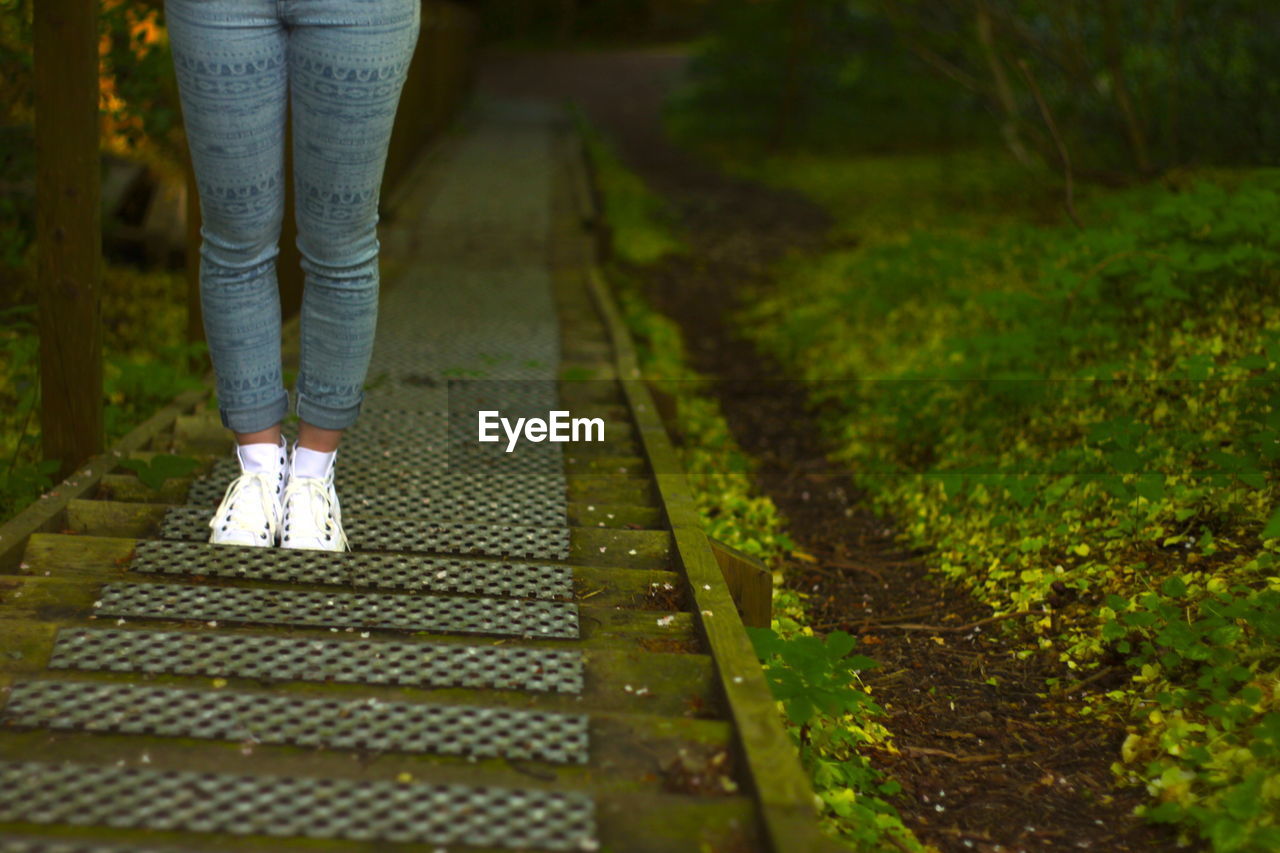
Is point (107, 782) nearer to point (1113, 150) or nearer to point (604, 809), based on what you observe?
point (604, 809)

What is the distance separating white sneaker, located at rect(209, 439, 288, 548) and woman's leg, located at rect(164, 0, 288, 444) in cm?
8

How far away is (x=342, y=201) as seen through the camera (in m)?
2.35

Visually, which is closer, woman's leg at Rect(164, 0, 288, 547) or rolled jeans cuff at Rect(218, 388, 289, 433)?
woman's leg at Rect(164, 0, 288, 547)

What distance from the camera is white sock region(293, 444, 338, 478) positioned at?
2480 millimetres

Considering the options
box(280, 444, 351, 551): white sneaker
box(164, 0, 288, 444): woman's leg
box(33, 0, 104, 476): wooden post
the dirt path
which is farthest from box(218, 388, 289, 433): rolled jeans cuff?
the dirt path

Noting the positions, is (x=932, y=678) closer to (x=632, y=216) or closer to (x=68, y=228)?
(x=68, y=228)

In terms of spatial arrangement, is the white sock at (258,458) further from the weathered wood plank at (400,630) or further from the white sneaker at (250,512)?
the weathered wood plank at (400,630)

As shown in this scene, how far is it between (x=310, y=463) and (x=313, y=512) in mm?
104

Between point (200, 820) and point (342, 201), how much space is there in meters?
1.24

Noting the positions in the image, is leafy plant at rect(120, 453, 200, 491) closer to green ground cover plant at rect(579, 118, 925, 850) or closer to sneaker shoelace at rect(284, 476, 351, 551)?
sneaker shoelace at rect(284, 476, 351, 551)

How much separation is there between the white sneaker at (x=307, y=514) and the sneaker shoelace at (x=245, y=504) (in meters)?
0.03

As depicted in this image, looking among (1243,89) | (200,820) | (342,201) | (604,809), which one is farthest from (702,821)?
(1243,89)

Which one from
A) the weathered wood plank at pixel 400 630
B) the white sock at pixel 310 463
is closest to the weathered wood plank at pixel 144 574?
the weathered wood plank at pixel 400 630

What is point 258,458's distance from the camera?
2.48 meters
